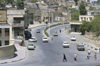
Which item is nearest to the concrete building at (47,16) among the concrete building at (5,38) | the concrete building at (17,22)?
the concrete building at (17,22)

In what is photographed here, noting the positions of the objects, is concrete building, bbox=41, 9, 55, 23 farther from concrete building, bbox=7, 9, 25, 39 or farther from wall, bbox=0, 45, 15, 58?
wall, bbox=0, 45, 15, 58

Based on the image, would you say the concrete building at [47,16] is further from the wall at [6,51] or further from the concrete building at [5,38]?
the wall at [6,51]

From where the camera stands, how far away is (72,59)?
A: 46938 millimetres

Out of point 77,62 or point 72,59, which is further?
point 72,59

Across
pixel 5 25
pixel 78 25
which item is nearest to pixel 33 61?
pixel 5 25

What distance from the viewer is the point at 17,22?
79312 millimetres

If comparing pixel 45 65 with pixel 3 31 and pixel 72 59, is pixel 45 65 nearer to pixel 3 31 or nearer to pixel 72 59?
pixel 72 59

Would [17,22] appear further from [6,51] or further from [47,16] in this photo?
[47,16]

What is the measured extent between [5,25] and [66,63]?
15.7 metres

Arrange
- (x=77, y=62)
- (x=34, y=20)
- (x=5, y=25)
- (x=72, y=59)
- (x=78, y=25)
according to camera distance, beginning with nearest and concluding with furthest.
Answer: (x=77, y=62) → (x=72, y=59) → (x=5, y=25) → (x=78, y=25) → (x=34, y=20)

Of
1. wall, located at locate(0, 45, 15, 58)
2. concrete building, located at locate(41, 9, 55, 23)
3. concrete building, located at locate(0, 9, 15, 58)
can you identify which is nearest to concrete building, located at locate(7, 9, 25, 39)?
concrete building, located at locate(0, 9, 15, 58)

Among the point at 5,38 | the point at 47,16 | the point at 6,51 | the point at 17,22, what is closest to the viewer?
the point at 6,51

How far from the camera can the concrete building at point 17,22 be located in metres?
78.6

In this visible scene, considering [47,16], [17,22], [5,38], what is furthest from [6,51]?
[47,16]
